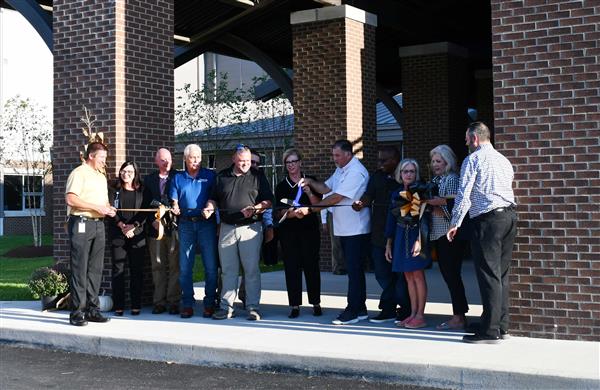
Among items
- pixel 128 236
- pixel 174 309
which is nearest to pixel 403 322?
pixel 174 309

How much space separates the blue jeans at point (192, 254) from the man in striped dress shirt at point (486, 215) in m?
2.99

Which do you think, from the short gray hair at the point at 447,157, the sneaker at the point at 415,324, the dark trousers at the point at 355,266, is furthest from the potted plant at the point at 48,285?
the short gray hair at the point at 447,157

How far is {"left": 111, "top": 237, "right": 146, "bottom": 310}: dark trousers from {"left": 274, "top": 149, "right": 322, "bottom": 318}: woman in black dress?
5.70 feet

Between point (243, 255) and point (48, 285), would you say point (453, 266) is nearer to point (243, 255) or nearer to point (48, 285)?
point (243, 255)

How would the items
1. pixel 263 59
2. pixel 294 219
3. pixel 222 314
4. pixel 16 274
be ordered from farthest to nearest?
pixel 263 59, pixel 16 274, pixel 294 219, pixel 222 314

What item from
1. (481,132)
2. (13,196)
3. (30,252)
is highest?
(13,196)

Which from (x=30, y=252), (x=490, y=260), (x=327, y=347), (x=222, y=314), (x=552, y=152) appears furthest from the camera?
(x=30, y=252)

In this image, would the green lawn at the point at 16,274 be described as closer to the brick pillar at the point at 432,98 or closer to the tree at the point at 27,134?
the tree at the point at 27,134

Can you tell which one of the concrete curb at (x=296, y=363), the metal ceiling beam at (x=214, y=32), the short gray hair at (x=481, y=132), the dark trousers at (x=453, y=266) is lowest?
the concrete curb at (x=296, y=363)

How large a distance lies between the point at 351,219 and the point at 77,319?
10.4 ft

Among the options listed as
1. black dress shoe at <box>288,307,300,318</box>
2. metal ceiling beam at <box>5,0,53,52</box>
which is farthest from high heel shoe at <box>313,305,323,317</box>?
metal ceiling beam at <box>5,0,53,52</box>

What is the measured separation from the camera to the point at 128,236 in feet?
31.0

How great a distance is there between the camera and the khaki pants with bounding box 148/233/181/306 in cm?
965

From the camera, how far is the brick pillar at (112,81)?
33.0 feet
